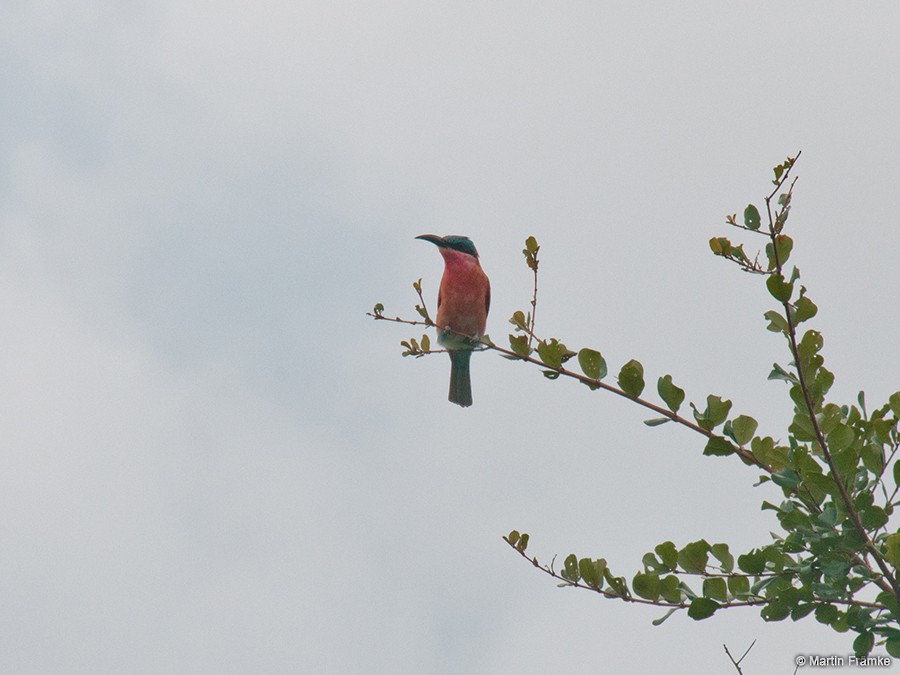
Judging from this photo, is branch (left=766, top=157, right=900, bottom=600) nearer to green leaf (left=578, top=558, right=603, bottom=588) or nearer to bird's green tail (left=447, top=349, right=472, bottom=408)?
green leaf (left=578, top=558, right=603, bottom=588)

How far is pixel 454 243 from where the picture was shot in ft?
29.8

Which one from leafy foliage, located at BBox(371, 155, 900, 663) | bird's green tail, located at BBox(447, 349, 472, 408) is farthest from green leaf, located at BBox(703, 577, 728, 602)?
bird's green tail, located at BBox(447, 349, 472, 408)

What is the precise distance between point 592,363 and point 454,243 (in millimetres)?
5415

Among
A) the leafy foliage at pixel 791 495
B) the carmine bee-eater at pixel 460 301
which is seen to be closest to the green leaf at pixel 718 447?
the leafy foliage at pixel 791 495

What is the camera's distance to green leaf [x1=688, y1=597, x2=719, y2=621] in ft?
12.0

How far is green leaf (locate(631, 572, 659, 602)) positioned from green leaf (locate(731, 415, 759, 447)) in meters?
0.56

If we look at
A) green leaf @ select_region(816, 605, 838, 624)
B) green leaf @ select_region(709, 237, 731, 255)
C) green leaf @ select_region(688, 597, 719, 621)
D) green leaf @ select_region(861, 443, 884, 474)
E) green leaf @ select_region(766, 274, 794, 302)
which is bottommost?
green leaf @ select_region(816, 605, 838, 624)

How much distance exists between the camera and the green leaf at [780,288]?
333 cm

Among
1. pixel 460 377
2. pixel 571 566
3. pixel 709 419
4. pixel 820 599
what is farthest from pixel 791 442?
pixel 460 377

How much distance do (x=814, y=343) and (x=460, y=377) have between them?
216 inches

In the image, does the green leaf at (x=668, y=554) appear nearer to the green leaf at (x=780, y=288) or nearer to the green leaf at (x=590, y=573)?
the green leaf at (x=590, y=573)

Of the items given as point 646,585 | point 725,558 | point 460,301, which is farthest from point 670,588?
point 460,301

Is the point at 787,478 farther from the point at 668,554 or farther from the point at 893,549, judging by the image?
the point at 668,554

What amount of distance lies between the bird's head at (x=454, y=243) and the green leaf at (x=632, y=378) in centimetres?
521
